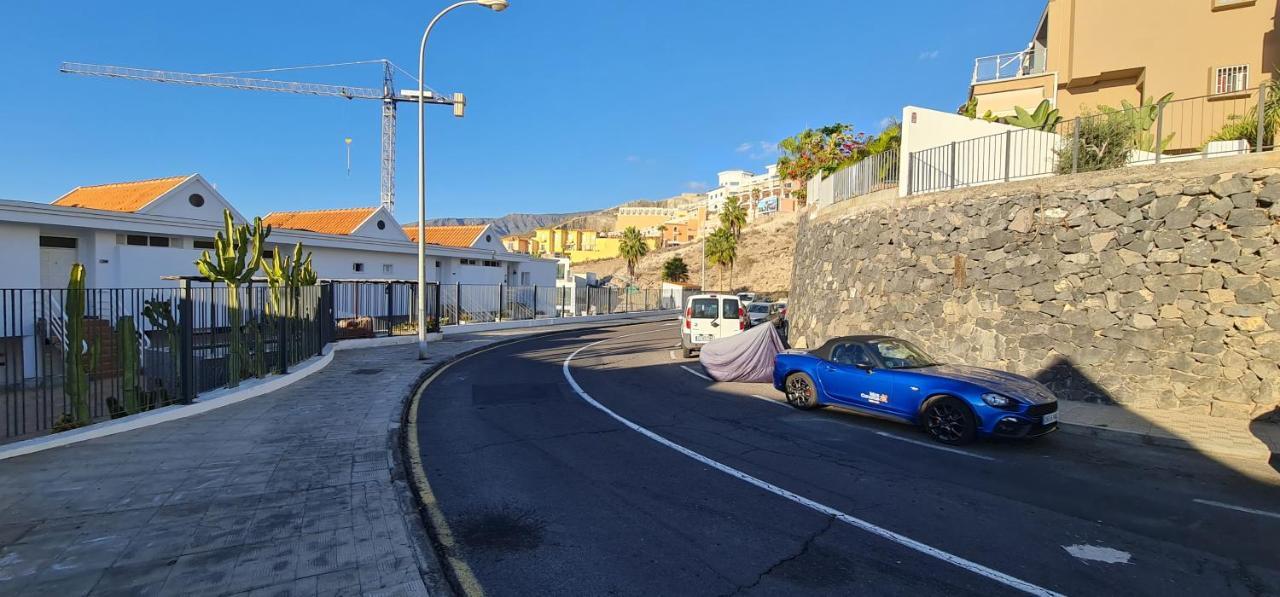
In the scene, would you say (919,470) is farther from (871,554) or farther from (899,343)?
(899,343)

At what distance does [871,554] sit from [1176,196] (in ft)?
34.0

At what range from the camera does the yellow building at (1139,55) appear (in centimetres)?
1952

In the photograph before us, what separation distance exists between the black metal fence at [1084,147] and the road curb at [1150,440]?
18.1ft

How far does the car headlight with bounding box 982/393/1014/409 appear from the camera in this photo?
7.95m

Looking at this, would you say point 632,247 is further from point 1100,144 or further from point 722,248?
point 1100,144

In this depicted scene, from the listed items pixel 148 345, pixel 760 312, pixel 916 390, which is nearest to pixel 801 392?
pixel 916 390

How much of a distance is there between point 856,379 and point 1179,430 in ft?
15.2

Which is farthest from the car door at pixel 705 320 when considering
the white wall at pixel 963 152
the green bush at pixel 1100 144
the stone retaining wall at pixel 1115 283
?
the green bush at pixel 1100 144

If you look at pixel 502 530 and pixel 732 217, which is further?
pixel 732 217

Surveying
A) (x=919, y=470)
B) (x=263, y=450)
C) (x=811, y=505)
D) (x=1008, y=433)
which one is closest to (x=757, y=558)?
(x=811, y=505)

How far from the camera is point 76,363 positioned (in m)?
7.88

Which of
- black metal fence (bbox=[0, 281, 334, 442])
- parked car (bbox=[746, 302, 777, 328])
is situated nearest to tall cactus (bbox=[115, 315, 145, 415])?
black metal fence (bbox=[0, 281, 334, 442])

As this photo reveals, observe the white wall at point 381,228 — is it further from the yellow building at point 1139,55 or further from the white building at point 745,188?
the white building at point 745,188

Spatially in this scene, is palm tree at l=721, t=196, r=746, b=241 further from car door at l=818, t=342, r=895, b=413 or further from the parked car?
car door at l=818, t=342, r=895, b=413
